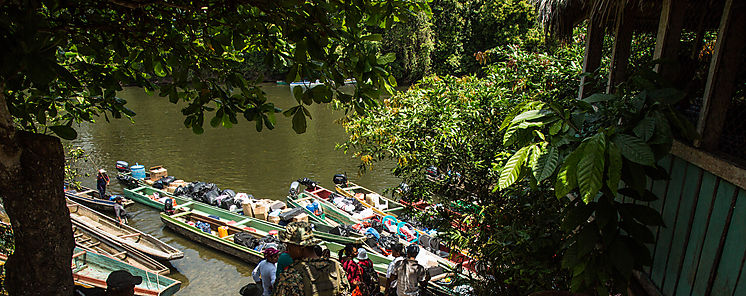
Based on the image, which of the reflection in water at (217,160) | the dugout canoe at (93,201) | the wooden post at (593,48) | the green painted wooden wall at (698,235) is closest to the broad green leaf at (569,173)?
the green painted wooden wall at (698,235)

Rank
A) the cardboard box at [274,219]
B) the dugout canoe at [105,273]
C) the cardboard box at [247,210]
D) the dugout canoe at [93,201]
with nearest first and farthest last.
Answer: the dugout canoe at [105,273] < the cardboard box at [274,219] < the cardboard box at [247,210] < the dugout canoe at [93,201]

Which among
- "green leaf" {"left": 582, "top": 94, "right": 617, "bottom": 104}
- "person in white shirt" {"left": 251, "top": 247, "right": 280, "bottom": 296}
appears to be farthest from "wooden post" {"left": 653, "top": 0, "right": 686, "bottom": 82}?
"person in white shirt" {"left": 251, "top": 247, "right": 280, "bottom": 296}

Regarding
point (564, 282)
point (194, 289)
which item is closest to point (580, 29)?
point (564, 282)

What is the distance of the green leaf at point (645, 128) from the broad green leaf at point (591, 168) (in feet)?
1.11

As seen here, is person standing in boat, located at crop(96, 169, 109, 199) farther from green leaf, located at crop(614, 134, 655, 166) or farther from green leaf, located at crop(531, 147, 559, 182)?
green leaf, located at crop(614, 134, 655, 166)

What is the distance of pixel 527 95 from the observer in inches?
195

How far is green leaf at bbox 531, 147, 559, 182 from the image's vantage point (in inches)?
87.3

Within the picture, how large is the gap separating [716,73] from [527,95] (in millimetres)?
2632

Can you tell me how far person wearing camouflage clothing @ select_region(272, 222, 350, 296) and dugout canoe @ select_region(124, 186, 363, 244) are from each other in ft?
13.8

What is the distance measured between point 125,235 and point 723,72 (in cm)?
1120

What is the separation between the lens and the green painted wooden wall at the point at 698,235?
2.13 metres

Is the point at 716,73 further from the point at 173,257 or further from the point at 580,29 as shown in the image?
the point at 173,257

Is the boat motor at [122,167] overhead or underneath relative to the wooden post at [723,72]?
underneath

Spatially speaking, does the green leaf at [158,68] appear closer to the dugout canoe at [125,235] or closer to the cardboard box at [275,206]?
the dugout canoe at [125,235]
